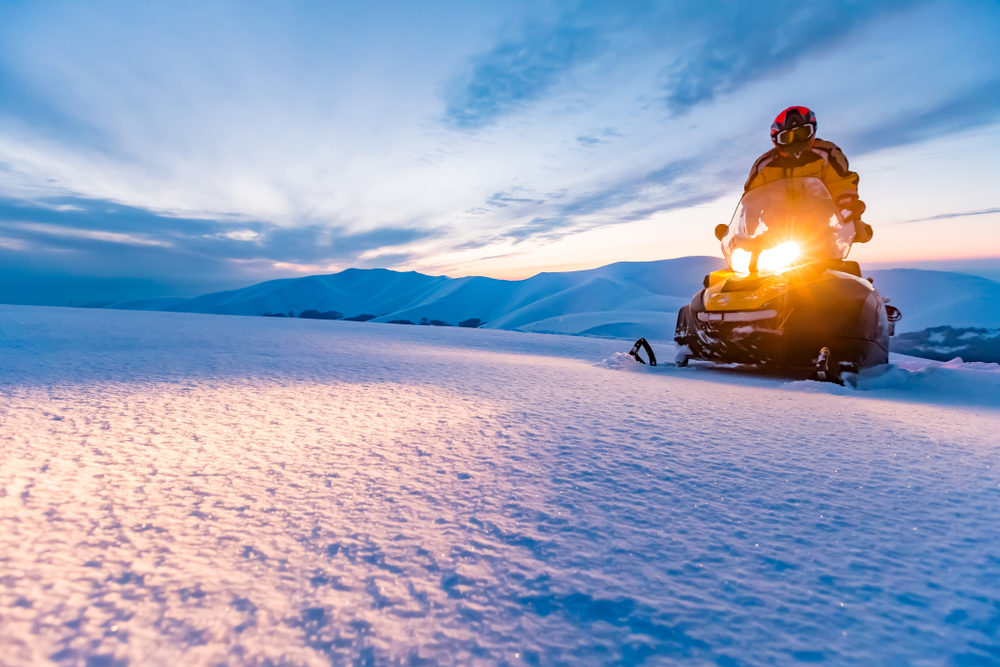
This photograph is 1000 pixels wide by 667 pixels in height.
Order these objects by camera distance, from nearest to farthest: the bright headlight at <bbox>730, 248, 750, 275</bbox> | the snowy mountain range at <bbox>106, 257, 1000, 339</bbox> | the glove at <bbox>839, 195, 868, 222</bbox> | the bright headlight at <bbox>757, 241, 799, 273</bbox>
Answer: the bright headlight at <bbox>757, 241, 799, 273</bbox>, the glove at <bbox>839, 195, 868, 222</bbox>, the bright headlight at <bbox>730, 248, 750, 275</bbox>, the snowy mountain range at <bbox>106, 257, 1000, 339</bbox>

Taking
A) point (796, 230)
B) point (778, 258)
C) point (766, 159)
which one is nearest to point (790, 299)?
point (778, 258)

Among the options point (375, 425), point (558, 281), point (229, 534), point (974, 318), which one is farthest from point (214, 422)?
point (558, 281)

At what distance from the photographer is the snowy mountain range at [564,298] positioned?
1778 centimetres

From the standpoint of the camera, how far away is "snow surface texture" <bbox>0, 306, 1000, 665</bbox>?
2.63 ft

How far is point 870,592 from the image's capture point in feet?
3.14

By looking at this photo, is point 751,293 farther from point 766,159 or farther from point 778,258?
point 766,159

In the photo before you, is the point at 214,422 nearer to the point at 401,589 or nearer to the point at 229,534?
the point at 229,534

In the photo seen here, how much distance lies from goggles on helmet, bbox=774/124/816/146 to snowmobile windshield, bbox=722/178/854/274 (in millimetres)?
442

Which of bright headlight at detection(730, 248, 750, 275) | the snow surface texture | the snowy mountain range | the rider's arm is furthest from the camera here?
the snowy mountain range

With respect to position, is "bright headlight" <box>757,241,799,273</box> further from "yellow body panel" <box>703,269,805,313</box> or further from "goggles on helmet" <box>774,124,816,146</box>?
"goggles on helmet" <box>774,124,816,146</box>

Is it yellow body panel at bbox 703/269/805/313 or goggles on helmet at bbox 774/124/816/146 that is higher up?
goggles on helmet at bbox 774/124/816/146

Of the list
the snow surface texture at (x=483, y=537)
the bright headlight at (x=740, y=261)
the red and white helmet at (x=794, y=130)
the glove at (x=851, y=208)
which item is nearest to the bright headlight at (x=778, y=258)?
the bright headlight at (x=740, y=261)

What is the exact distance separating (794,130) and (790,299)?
2046 mm

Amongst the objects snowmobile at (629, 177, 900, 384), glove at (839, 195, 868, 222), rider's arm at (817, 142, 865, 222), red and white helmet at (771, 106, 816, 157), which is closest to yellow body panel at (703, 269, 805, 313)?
snowmobile at (629, 177, 900, 384)
